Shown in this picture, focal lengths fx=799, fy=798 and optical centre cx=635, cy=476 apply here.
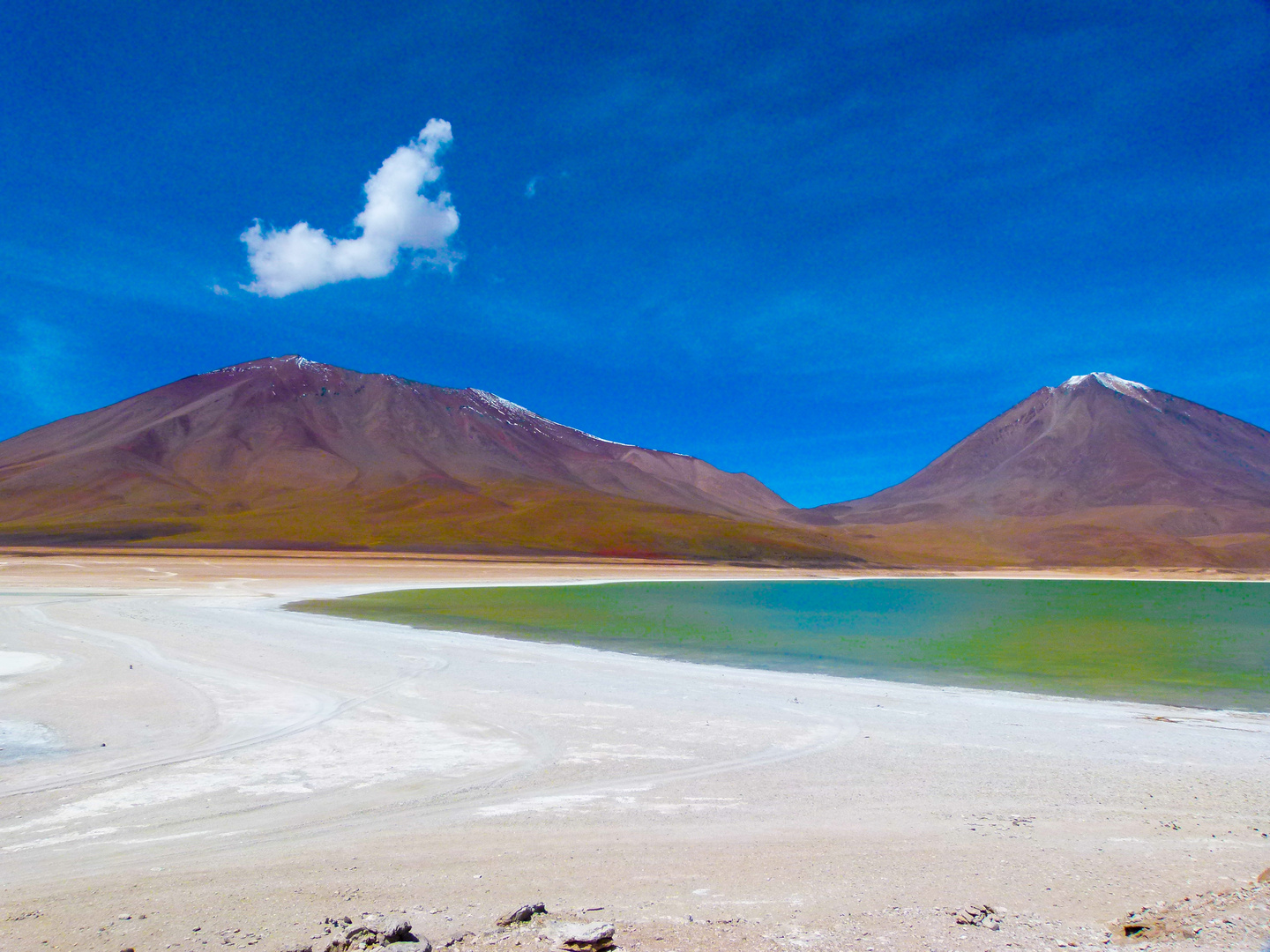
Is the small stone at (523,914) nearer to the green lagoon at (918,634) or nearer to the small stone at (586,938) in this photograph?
the small stone at (586,938)

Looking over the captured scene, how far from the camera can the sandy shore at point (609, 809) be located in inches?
203

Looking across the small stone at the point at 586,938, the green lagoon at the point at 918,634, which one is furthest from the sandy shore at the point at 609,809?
the green lagoon at the point at 918,634

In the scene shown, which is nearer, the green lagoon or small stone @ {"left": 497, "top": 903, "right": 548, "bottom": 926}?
small stone @ {"left": 497, "top": 903, "right": 548, "bottom": 926}

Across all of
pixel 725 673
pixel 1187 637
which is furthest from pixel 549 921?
pixel 1187 637

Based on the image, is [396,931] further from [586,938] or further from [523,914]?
[586,938]

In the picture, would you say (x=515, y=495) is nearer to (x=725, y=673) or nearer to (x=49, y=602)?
(x=49, y=602)

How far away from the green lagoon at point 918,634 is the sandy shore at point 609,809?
14.3ft

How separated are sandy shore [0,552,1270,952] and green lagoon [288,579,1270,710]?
4.36 meters

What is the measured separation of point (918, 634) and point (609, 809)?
1034 inches

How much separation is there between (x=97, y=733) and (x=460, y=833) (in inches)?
265

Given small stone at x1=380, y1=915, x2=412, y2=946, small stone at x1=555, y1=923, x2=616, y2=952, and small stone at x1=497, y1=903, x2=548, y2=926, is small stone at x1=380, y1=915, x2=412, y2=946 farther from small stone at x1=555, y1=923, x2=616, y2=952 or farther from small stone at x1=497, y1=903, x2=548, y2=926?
small stone at x1=555, y1=923, x2=616, y2=952

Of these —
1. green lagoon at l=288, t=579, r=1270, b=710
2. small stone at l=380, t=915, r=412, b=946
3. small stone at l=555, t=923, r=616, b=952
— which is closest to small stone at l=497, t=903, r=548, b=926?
small stone at l=555, t=923, r=616, b=952

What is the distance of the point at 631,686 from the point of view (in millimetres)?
15859

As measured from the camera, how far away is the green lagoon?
19.2 m
